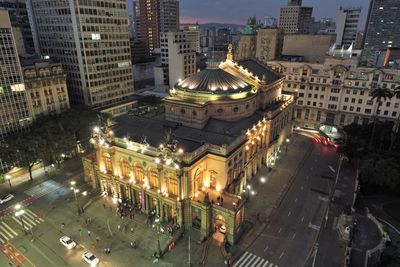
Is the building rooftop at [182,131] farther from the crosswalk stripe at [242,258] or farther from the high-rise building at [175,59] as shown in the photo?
the high-rise building at [175,59]

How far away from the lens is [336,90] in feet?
335

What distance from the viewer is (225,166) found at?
183 feet

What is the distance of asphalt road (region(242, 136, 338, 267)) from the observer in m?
49.2

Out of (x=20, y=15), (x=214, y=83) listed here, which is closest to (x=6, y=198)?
(x=214, y=83)

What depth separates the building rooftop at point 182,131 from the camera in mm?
58219

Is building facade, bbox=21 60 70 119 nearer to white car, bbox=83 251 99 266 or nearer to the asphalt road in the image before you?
white car, bbox=83 251 99 266

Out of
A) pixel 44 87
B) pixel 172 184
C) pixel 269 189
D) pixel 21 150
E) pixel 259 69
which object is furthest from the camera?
pixel 259 69

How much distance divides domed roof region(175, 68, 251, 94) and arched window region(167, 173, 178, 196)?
86.6 feet

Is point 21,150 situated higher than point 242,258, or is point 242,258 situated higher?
point 21,150

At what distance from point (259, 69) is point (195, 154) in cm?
5434

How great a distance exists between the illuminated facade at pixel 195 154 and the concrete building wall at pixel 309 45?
6648cm

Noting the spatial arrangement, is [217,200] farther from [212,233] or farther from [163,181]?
[163,181]

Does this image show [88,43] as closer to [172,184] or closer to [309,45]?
[172,184]

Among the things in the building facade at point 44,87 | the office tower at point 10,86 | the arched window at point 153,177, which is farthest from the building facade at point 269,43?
the office tower at point 10,86
